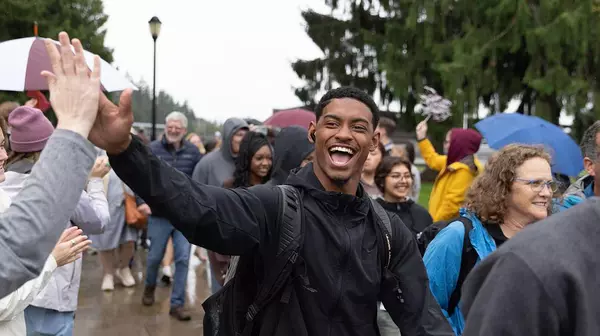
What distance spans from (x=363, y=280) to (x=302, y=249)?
0.89 feet

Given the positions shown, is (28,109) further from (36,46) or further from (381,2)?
(381,2)

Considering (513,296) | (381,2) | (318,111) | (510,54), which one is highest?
(381,2)

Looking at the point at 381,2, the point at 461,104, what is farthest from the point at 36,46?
the point at 381,2

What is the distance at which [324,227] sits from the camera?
94.8 inches

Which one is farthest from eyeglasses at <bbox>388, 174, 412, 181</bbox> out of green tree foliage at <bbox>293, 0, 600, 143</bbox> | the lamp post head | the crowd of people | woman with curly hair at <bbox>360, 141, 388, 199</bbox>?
green tree foliage at <bbox>293, 0, 600, 143</bbox>

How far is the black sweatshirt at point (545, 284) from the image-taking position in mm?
1109

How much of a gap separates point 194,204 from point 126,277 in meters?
7.14

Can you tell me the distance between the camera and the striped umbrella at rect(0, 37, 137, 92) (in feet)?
15.5

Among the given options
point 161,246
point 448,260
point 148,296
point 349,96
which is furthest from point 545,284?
point 148,296

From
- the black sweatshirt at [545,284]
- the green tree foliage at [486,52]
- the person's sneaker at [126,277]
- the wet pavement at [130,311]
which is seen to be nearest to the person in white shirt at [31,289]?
the black sweatshirt at [545,284]

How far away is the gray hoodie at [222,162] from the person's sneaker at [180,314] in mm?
1553

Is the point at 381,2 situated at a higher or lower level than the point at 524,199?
higher

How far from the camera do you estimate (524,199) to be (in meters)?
3.37

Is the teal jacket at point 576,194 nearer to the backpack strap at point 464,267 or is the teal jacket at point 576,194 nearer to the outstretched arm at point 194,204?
the backpack strap at point 464,267
